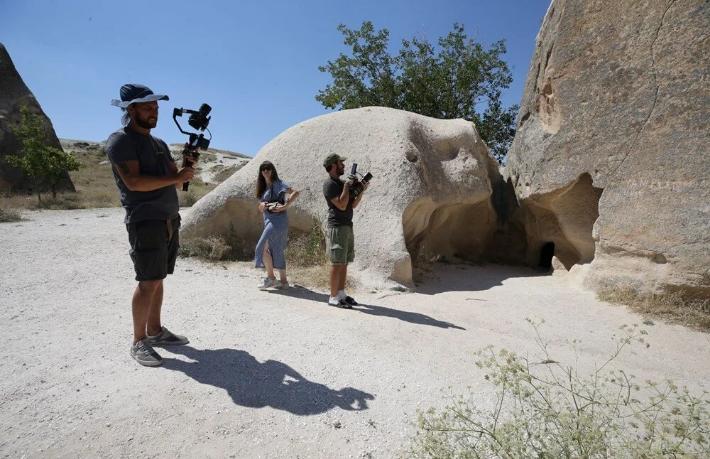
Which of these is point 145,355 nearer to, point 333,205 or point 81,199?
point 333,205

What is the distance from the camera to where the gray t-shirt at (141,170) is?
2.62 m

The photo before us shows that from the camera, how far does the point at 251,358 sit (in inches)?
117

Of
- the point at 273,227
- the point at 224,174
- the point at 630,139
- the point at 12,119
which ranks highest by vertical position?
the point at 12,119

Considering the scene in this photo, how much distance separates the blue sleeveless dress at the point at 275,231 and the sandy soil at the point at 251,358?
0.40 m

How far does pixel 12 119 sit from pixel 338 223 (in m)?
14.2

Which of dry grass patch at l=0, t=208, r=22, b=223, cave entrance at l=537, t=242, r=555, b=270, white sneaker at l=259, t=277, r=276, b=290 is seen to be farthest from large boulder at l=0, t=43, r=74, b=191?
cave entrance at l=537, t=242, r=555, b=270

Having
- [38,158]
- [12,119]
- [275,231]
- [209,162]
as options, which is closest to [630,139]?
[275,231]

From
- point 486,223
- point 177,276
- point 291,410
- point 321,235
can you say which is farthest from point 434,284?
point 291,410

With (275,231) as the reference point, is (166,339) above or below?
below

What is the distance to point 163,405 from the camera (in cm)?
234

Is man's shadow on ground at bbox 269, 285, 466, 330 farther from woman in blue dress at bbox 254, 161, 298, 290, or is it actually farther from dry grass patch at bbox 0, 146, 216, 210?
dry grass patch at bbox 0, 146, 216, 210

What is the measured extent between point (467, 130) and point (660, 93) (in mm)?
2691

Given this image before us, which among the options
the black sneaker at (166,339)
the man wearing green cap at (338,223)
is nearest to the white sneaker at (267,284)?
the man wearing green cap at (338,223)

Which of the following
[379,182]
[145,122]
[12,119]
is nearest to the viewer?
[145,122]
